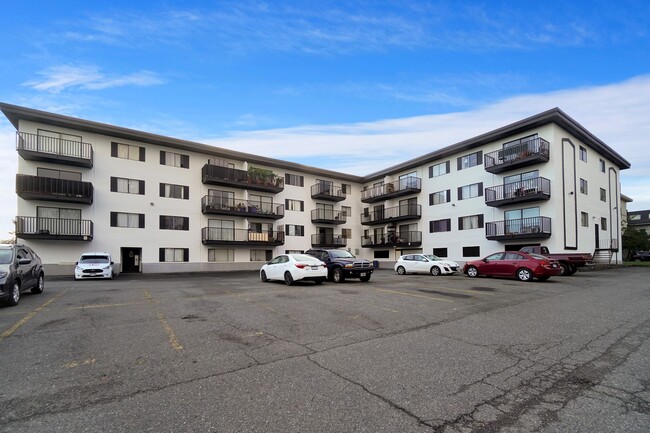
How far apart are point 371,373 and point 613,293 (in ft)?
40.3

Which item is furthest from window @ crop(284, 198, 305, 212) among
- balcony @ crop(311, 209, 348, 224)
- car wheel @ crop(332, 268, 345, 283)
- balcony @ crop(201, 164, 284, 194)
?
car wheel @ crop(332, 268, 345, 283)

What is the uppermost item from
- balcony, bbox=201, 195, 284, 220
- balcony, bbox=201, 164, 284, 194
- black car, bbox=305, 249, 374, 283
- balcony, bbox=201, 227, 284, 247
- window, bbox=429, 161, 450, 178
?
window, bbox=429, 161, 450, 178

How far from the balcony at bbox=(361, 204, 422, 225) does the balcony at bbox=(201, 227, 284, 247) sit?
11.6 metres

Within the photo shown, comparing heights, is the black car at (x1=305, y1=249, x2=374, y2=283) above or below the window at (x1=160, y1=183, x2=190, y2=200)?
below

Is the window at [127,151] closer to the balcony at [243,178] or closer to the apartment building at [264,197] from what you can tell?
the apartment building at [264,197]

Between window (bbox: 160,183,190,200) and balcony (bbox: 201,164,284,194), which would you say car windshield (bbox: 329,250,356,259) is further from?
window (bbox: 160,183,190,200)

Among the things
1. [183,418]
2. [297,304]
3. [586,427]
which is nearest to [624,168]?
[297,304]

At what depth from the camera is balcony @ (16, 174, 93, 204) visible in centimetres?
2319

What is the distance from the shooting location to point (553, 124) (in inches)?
981

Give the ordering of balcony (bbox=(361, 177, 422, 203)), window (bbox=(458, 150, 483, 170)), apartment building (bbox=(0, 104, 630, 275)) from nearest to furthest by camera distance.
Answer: apartment building (bbox=(0, 104, 630, 275)), window (bbox=(458, 150, 483, 170)), balcony (bbox=(361, 177, 422, 203))

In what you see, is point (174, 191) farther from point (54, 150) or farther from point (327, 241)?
point (327, 241)

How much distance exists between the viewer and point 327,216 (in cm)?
3941

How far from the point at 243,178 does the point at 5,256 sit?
23281 mm

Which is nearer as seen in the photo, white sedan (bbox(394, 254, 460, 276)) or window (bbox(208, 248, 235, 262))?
white sedan (bbox(394, 254, 460, 276))
